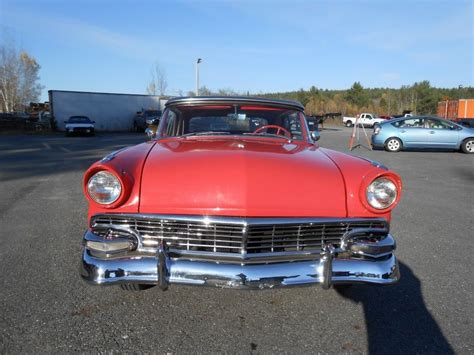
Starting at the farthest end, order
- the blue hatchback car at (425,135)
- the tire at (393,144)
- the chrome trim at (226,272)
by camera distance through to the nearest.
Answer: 1. the tire at (393,144)
2. the blue hatchback car at (425,135)
3. the chrome trim at (226,272)

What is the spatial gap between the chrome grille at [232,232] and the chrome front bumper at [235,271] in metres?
0.11

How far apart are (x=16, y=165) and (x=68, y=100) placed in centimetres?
1991

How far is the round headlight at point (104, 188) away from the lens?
2.43 meters

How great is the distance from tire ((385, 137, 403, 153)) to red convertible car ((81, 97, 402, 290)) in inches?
508

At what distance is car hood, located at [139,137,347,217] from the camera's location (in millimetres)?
2369

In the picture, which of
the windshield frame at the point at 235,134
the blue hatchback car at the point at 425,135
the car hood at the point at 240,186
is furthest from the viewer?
the blue hatchback car at the point at 425,135

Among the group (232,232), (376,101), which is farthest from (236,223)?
(376,101)

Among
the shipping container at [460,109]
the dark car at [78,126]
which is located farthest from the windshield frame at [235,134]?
the shipping container at [460,109]

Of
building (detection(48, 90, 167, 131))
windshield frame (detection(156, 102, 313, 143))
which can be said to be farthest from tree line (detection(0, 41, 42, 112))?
windshield frame (detection(156, 102, 313, 143))

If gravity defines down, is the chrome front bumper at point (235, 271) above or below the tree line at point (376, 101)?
below

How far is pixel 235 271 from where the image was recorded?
2.27 meters

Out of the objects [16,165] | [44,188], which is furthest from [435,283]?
[16,165]

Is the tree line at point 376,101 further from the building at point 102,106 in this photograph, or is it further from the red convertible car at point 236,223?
the red convertible car at point 236,223

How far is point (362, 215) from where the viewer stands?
2533 mm
